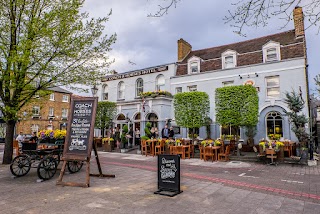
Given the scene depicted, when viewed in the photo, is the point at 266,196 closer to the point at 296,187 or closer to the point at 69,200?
the point at 296,187

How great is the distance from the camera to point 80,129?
7293 millimetres

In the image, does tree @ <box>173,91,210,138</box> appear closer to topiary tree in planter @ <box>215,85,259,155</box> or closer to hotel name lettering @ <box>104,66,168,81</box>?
topiary tree in planter @ <box>215,85,259,155</box>

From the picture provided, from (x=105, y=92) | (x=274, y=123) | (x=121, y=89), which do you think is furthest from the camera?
(x=105, y=92)

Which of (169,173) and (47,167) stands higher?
(169,173)

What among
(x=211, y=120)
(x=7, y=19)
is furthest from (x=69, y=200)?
(x=211, y=120)

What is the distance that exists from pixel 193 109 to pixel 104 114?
10.0m

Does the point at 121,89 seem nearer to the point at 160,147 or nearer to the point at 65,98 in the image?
the point at 160,147

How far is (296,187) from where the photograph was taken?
6.80 meters

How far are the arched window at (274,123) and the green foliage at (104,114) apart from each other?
14071mm

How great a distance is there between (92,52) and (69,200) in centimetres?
735

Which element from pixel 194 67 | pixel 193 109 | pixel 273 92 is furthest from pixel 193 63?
pixel 273 92

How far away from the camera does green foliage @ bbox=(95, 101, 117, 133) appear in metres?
21.2

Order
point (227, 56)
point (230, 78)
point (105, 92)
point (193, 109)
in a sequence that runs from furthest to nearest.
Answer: point (105, 92)
point (227, 56)
point (230, 78)
point (193, 109)

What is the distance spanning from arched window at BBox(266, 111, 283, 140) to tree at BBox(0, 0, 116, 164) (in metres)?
13.0
